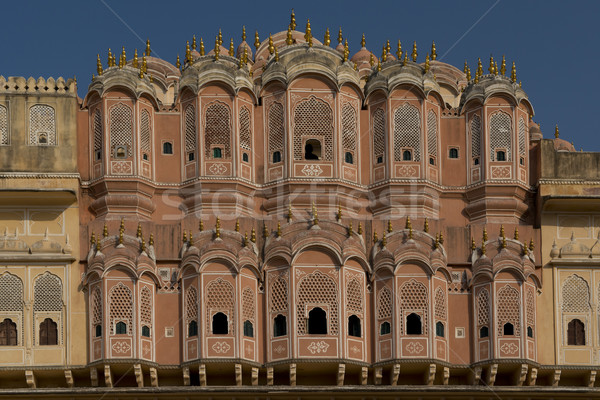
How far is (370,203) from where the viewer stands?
3791cm

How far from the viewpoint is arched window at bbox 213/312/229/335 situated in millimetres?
36125

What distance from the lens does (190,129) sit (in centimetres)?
3784

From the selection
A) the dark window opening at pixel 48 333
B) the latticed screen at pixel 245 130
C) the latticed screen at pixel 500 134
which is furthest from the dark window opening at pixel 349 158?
the dark window opening at pixel 48 333

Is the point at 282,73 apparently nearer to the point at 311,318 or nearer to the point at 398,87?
the point at 398,87

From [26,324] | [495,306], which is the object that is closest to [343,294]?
[495,306]

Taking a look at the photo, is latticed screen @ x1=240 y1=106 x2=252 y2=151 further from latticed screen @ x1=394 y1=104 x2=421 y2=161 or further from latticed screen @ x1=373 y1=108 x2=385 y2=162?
latticed screen @ x1=394 y1=104 x2=421 y2=161

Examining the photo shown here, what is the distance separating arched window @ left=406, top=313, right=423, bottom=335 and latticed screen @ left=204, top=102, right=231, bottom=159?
4.98m

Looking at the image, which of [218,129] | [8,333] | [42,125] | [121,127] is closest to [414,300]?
[218,129]

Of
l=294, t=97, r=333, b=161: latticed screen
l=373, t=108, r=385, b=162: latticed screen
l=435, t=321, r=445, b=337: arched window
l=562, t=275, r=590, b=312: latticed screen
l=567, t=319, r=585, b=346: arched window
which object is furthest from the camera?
l=373, t=108, r=385, b=162: latticed screen

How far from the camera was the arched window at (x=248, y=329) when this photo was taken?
36.3m

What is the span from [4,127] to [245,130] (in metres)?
4.94

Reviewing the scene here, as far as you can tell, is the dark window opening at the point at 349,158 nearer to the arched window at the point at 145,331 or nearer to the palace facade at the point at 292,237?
the palace facade at the point at 292,237

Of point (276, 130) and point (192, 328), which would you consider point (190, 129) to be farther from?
point (192, 328)

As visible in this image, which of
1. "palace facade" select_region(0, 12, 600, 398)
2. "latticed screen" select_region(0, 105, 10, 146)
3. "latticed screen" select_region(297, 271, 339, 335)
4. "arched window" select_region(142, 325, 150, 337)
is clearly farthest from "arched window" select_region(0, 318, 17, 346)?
"latticed screen" select_region(297, 271, 339, 335)
